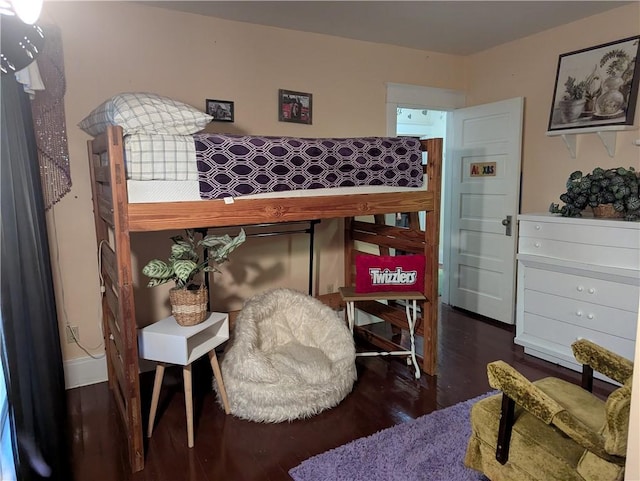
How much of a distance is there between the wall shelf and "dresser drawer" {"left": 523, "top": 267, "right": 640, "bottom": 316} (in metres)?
0.96

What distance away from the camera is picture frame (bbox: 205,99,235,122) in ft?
10.4

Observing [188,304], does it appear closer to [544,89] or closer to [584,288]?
[584,288]

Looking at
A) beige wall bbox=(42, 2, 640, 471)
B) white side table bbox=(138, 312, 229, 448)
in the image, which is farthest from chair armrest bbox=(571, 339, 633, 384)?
beige wall bbox=(42, 2, 640, 471)

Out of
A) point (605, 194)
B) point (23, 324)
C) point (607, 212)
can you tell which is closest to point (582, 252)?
point (607, 212)

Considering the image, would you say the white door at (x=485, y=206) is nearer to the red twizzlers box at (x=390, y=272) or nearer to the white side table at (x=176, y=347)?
the red twizzlers box at (x=390, y=272)

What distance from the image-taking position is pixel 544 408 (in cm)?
149

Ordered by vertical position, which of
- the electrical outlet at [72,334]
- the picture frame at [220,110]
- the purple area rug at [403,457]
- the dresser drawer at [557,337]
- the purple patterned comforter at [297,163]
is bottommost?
the purple area rug at [403,457]

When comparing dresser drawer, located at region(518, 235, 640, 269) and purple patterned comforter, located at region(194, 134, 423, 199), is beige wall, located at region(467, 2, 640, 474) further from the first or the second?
purple patterned comforter, located at region(194, 134, 423, 199)

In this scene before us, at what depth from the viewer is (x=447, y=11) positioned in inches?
121

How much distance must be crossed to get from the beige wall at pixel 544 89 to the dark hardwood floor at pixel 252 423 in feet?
4.63

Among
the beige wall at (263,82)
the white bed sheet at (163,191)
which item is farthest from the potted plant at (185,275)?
the beige wall at (263,82)

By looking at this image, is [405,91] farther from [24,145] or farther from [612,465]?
[612,465]

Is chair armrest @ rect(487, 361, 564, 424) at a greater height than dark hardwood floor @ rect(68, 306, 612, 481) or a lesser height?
greater

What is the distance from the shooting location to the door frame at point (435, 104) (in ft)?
12.8
